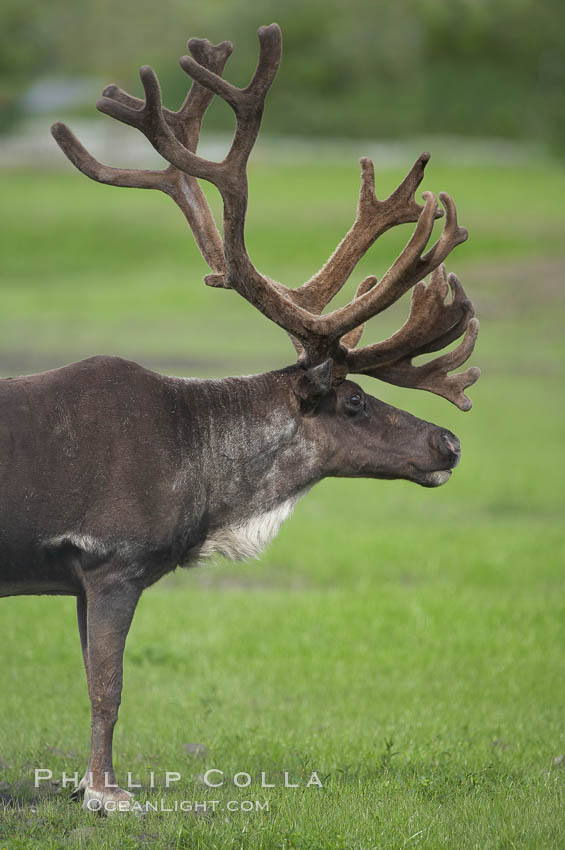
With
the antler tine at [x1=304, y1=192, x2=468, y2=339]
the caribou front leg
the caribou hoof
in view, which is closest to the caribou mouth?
the antler tine at [x1=304, y1=192, x2=468, y2=339]

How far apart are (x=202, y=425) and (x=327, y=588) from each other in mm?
6374

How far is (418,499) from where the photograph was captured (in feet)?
57.4

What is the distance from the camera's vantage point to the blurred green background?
633 centimetres

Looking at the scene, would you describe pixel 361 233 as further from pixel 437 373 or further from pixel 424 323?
pixel 437 373

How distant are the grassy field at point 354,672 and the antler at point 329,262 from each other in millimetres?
2201

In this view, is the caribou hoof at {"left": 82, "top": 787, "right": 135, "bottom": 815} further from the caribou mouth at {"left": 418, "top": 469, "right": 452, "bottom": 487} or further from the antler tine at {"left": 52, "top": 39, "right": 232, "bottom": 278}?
the antler tine at {"left": 52, "top": 39, "right": 232, "bottom": 278}

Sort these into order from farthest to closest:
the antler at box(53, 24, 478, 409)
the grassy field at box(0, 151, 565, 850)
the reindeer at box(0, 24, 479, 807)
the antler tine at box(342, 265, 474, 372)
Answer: the antler tine at box(342, 265, 474, 372), the antler at box(53, 24, 478, 409), the reindeer at box(0, 24, 479, 807), the grassy field at box(0, 151, 565, 850)

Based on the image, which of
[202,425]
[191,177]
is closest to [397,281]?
[202,425]

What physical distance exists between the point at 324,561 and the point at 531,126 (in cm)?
5982

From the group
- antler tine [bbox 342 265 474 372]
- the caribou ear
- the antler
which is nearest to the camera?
Answer: the antler

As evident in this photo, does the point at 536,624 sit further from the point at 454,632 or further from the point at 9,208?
the point at 9,208

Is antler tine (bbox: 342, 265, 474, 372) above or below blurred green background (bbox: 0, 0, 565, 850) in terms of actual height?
above

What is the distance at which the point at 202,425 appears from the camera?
648 centimetres

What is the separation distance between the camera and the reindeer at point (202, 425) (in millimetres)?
5984
